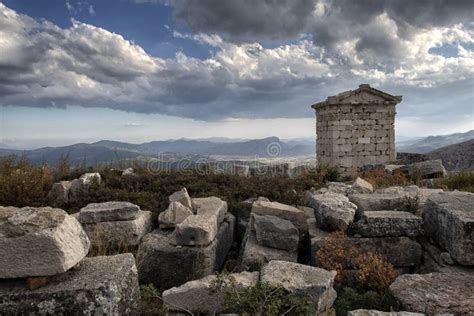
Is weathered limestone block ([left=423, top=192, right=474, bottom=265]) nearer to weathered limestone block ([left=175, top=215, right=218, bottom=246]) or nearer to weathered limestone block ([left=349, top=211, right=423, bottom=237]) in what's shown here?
weathered limestone block ([left=349, top=211, right=423, bottom=237])

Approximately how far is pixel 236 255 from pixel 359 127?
16.2 meters

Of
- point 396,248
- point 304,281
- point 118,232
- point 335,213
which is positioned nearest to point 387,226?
point 396,248

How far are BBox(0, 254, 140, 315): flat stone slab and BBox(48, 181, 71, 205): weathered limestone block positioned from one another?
189 inches

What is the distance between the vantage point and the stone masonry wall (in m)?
20.8

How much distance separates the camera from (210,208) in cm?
643

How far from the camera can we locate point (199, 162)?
12.5 meters

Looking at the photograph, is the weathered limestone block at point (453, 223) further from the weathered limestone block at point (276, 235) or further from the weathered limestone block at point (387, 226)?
the weathered limestone block at point (276, 235)

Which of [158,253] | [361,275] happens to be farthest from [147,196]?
[361,275]

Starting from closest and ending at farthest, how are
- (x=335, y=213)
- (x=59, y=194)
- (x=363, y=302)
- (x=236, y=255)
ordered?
1. (x=363, y=302)
2. (x=335, y=213)
3. (x=236, y=255)
4. (x=59, y=194)

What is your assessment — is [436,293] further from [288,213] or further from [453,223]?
[288,213]

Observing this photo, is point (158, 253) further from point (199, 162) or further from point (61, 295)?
point (199, 162)

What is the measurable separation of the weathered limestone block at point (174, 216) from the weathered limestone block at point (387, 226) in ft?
8.39

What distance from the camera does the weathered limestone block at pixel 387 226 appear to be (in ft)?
17.0

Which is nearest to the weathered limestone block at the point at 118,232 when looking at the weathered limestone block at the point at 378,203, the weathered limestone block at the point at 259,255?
the weathered limestone block at the point at 259,255
